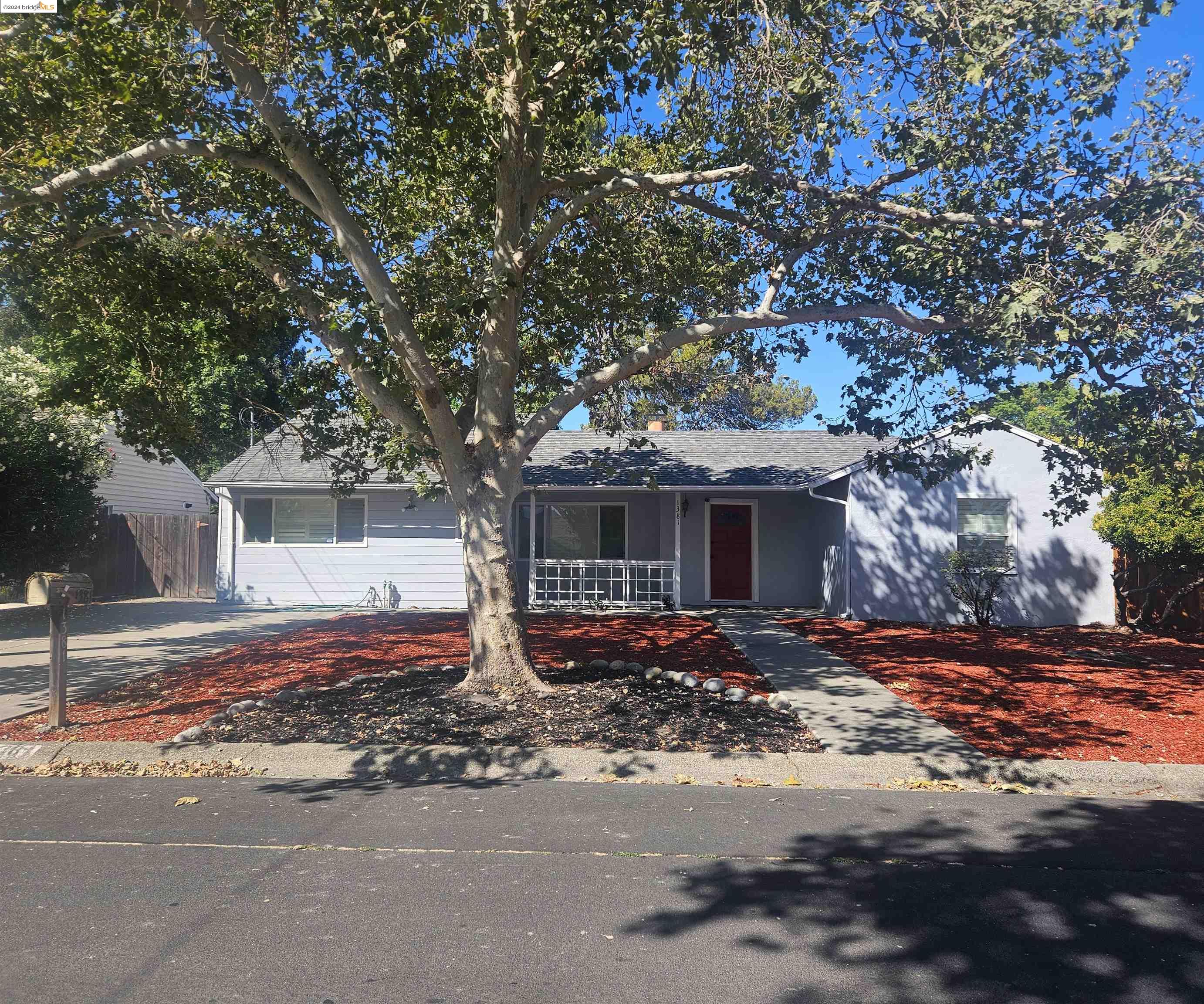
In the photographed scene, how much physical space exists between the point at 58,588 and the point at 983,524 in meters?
14.2

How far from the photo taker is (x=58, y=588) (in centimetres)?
746

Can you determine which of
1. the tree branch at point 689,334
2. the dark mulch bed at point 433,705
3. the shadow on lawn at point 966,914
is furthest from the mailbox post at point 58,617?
the shadow on lawn at point 966,914

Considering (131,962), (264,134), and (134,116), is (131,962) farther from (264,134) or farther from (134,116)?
(134,116)

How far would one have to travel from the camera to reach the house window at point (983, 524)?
15.9 m

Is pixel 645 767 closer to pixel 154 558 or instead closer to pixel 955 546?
pixel 955 546

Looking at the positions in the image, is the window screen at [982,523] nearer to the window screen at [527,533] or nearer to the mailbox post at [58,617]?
the window screen at [527,533]

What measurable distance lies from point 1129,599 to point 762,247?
406 inches

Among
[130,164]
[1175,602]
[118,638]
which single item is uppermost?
[130,164]

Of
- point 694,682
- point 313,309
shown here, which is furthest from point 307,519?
point 694,682

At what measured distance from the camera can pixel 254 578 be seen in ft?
59.9

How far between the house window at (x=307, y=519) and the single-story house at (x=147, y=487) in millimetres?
4631

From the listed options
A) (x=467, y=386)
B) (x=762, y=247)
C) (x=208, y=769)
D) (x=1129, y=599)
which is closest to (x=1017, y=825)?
(x=208, y=769)

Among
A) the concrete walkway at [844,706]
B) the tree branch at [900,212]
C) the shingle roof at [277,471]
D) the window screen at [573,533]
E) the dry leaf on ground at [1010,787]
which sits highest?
the tree branch at [900,212]

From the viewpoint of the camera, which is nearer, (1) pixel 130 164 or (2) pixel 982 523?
(1) pixel 130 164
